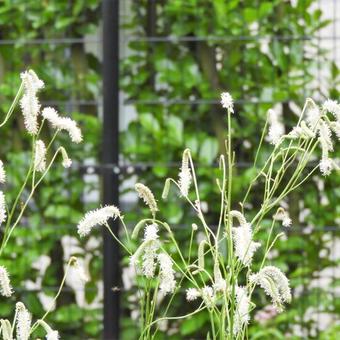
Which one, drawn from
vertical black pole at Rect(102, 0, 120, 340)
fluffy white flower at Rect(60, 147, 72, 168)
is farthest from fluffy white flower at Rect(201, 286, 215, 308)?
vertical black pole at Rect(102, 0, 120, 340)

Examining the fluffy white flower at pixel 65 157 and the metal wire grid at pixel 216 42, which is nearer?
the fluffy white flower at pixel 65 157

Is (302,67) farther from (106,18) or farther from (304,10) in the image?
(106,18)

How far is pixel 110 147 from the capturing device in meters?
4.04

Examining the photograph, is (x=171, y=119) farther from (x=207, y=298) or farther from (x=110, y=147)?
(x=207, y=298)

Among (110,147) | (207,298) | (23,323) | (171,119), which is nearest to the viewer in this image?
(23,323)

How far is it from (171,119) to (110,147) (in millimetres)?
327

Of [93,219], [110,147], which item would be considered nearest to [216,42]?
[110,147]

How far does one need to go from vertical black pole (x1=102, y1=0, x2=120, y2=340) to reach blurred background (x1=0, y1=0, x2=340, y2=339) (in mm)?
128

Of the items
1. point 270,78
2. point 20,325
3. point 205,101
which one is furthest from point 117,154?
point 20,325

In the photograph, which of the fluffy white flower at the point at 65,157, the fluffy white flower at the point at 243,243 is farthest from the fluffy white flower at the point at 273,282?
the fluffy white flower at the point at 65,157

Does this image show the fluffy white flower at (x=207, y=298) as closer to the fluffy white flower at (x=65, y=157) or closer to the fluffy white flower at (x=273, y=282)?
the fluffy white flower at (x=273, y=282)

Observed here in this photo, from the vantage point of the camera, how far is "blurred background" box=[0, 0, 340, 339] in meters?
4.21

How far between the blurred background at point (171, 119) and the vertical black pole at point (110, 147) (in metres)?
0.13

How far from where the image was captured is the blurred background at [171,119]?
13.8 feet
